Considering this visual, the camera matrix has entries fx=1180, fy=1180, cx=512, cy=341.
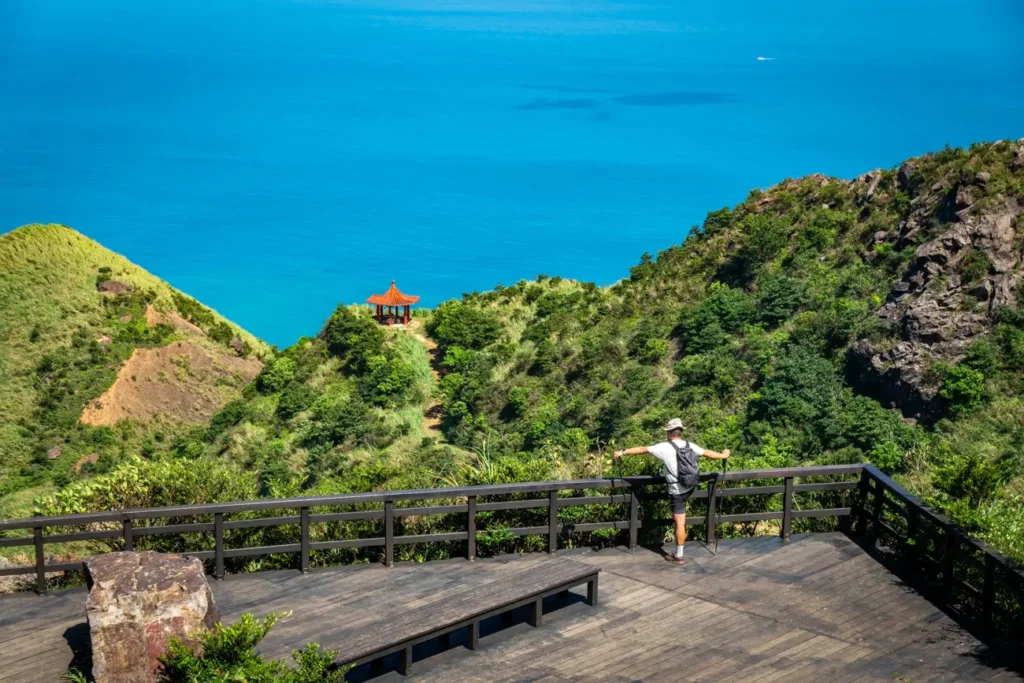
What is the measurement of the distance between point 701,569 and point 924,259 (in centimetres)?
2167

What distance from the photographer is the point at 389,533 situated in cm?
1219

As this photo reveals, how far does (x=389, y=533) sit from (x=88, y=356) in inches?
1401

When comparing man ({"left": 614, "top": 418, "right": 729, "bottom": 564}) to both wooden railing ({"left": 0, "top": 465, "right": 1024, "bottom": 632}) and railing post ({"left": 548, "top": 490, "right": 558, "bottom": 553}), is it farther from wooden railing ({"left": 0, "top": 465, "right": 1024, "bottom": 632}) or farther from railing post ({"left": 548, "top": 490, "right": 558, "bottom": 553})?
railing post ({"left": 548, "top": 490, "right": 558, "bottom": 553})

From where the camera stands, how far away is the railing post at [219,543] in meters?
11.8

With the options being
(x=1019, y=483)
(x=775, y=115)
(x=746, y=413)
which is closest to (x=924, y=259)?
(x=746, y=413)

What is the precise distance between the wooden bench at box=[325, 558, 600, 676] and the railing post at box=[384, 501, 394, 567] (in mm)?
1150

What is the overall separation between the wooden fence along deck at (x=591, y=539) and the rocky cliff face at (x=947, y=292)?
15.6m

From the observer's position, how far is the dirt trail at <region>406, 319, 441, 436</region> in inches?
1528

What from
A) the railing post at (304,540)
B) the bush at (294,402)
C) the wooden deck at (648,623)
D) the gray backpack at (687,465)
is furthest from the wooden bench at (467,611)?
the bush at (294,402)

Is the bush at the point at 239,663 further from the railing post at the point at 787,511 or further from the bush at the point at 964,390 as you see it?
the bush at the point at 964,390

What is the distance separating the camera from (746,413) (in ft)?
101

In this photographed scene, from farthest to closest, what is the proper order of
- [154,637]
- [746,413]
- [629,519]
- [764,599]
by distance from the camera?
[746,413] < [629,519] < [764,599] < [154,637]

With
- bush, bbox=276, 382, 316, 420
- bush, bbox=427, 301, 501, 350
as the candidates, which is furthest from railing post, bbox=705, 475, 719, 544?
bush, bbox=427, 301, 501, 350

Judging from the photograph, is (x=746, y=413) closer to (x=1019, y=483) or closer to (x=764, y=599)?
(x=1019, y=483)
